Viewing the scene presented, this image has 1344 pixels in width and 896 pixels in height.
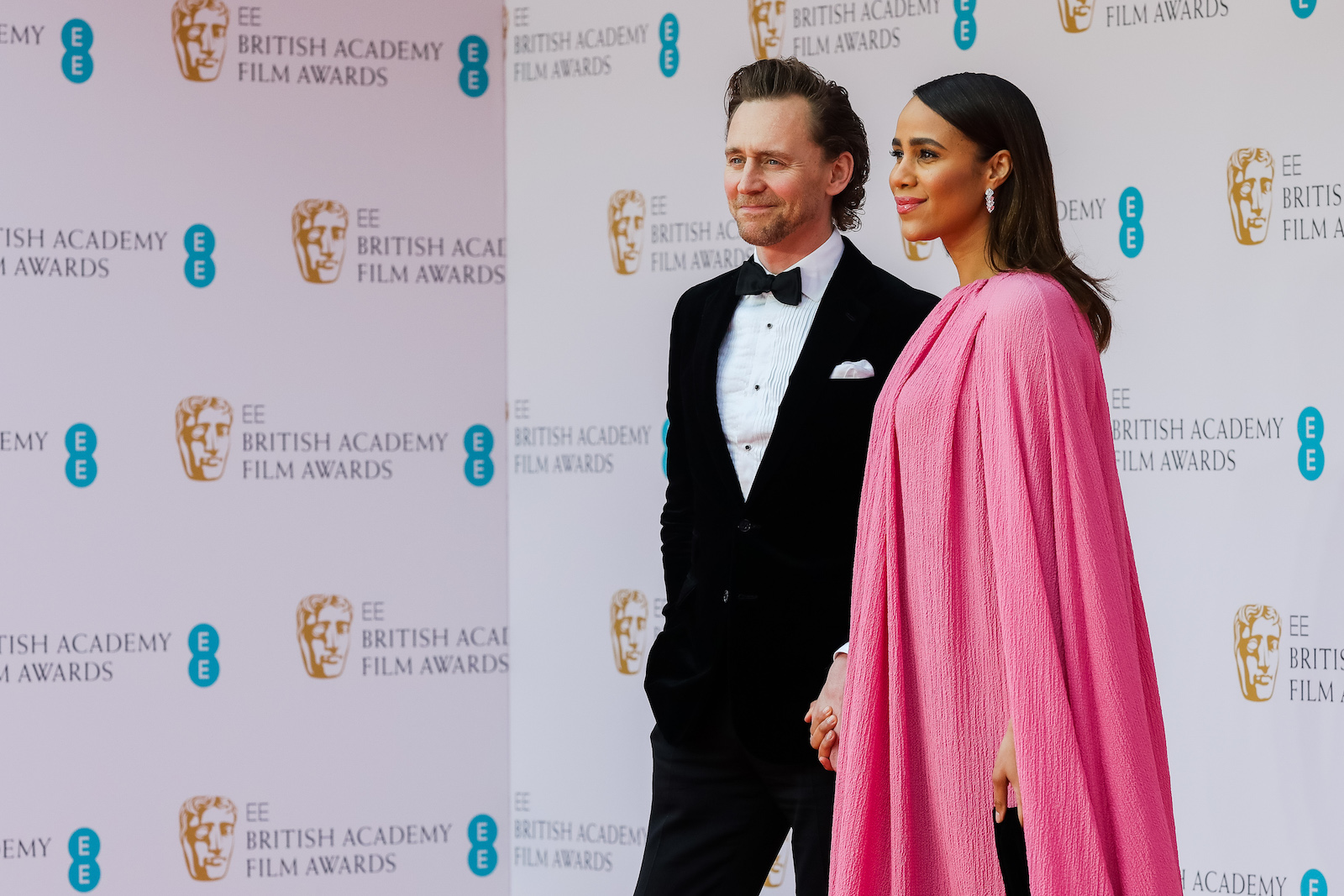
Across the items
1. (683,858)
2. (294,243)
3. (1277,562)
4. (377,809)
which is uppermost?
(294,243)

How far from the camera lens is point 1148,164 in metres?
2.78

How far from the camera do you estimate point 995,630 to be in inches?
60.9

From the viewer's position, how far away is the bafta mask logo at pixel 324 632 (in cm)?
315

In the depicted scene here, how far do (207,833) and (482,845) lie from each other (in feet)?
2.28

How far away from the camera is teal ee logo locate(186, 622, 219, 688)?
3.07 metres

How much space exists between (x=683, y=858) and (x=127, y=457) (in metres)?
1.84

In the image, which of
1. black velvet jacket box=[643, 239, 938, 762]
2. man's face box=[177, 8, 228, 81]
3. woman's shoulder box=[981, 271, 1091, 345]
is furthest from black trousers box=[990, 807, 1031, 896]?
man's face box=[177, 8, 228, 81]

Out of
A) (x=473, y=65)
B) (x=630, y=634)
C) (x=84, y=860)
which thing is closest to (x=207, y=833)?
(x=84, y=860)

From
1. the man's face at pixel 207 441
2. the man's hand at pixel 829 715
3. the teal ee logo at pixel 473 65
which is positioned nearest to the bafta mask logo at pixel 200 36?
the teal ee logo at pixel 473 65

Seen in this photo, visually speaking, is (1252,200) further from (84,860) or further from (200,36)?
(84,860)

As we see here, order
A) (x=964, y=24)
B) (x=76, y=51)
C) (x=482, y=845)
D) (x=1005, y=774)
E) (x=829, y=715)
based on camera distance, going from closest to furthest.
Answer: (x=1005, y=774) < (x=829, y=715) < (x=964, y=24) < (x=76, y=51) < (x=482, y=845)

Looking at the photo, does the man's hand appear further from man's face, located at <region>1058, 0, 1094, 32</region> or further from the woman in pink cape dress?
man's face, located at <region>1058, 0, 1094, 32</region>

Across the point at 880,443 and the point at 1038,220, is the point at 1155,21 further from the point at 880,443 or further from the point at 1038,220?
the point at 880,443

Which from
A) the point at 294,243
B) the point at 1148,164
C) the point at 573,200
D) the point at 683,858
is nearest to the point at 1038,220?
the point at 683,858
